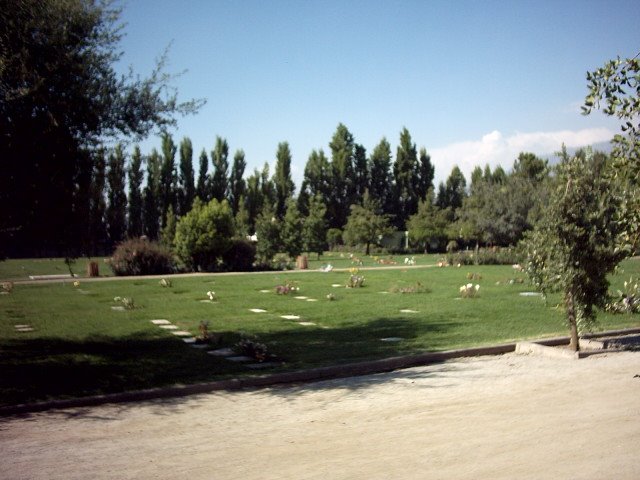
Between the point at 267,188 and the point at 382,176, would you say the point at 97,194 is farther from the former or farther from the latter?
the point at 382,176

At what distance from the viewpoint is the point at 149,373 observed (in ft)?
28.9

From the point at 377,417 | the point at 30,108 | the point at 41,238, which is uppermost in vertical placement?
the point at 30,108

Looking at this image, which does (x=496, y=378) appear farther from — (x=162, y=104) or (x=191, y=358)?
(x=162, y=104)

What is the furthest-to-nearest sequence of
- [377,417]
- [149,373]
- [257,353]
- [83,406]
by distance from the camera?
[257,353] → [149,373] → [83,406] → [377,417]

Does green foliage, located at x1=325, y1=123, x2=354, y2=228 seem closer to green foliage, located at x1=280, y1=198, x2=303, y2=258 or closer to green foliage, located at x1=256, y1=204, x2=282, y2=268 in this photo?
green foliage, located at x1=280, y1=198, x2=303, y2=258

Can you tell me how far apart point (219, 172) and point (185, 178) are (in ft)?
11.9

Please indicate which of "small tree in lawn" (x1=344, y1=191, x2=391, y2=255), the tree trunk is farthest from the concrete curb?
"small tree in lawn" (x1=344, y1=191, x2=391, y2=255)

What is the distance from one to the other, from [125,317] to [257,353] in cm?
610

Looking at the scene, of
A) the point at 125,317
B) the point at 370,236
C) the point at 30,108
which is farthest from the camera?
the point at 370,236

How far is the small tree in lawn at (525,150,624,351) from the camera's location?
404 inches

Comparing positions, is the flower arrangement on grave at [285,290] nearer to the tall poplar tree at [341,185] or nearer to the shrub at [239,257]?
the shrub at [239,257]

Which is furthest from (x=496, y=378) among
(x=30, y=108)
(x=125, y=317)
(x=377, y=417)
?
(x=125, y=317)

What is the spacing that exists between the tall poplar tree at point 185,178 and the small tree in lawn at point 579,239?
49810 mm

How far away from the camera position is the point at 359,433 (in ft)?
20.2
